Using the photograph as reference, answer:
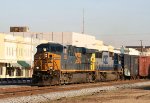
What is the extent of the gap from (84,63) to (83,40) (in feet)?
191

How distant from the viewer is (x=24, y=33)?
96875mm

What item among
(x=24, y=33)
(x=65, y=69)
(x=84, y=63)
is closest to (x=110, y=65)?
(x=84, y=63)

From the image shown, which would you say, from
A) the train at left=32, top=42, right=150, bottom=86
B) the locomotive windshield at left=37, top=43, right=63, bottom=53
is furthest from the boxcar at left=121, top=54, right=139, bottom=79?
the locomotive windshield at left=37, top=43, right=63, bottom=53

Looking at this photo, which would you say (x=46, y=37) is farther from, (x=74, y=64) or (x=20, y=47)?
(x=74, y=64)

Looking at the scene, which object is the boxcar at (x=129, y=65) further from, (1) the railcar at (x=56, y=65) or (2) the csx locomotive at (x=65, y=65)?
(1) the railcar at (x=56, y=65)

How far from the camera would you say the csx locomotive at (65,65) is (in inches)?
1326

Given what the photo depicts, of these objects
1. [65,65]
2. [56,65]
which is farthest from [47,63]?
[65,65]

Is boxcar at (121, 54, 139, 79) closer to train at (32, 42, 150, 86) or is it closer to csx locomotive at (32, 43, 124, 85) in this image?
train at (32, 42, 150, 86)

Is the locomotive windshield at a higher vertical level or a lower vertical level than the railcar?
higher

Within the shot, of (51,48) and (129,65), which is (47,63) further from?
(129,65)

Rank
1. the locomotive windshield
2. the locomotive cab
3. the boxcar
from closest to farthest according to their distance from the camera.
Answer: the locomotive cab < the locomotive windshield < the boxcar

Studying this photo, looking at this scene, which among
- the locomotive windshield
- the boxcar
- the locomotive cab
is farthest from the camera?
the boxcar

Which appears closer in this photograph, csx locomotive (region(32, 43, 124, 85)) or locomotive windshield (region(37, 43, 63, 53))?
csx locomotive (region(32, 43, 124, 85))

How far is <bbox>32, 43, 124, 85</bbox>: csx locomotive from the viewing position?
3369cm
